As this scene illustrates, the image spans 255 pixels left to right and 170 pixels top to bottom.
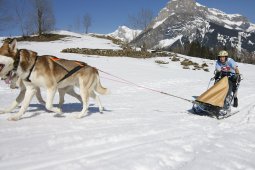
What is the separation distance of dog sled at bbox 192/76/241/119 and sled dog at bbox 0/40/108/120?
2.99m

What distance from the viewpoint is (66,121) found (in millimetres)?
6832

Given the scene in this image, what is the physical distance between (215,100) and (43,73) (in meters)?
4.68

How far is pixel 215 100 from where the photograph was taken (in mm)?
8680

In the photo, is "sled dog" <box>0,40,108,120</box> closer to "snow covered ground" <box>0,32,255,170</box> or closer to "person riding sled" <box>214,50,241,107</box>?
"snow covered ground" <box>0,32,255,170</box>

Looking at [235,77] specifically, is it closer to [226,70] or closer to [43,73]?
[226,70]

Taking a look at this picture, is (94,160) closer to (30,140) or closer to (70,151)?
(70,151)

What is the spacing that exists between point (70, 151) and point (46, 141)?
639mm

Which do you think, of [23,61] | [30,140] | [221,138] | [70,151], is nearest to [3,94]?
[23,61]

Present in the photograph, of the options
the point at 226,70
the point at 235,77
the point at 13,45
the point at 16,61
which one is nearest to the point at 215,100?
the point at 235,77

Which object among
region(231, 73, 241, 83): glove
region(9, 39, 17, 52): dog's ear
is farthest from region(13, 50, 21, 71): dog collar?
region(231, 73, 241, 83): glove

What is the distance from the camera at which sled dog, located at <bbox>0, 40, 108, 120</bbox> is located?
6.07 m

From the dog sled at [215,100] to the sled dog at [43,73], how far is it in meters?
2.99

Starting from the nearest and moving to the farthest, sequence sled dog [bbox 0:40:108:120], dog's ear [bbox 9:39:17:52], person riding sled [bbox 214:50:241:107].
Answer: dog's ear [bbox 9:39:17:52]
sled dog [bbox 0:40:108:120]
person riding sled [bbox 214:50:241:107]

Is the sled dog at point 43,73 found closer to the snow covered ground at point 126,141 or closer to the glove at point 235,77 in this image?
the snow covered ground at point 126,141
